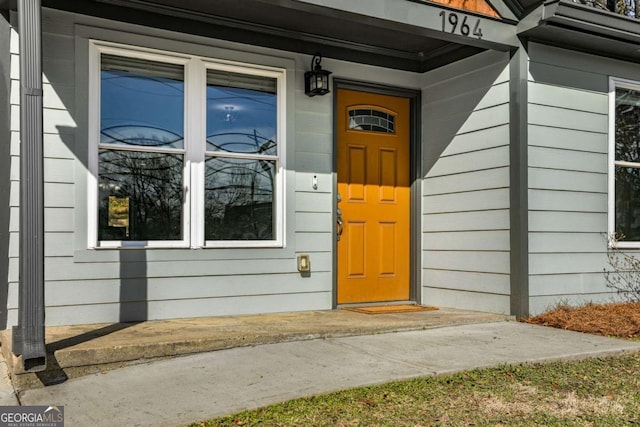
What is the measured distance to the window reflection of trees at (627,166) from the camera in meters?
6.29

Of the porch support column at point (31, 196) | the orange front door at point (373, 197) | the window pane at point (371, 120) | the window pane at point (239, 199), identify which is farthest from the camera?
the window pane at point (371, 120)

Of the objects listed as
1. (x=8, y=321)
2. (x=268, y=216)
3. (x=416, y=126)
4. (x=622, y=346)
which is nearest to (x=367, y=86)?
(x=416, y=126)

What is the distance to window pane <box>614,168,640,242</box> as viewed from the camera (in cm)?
628

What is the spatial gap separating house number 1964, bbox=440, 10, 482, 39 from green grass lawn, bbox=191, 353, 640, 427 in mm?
2913

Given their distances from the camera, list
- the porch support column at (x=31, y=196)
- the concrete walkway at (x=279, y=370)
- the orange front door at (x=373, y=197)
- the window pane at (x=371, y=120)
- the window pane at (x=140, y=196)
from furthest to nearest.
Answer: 1. the window pane at (x=371, y=120)
2. the orange front door at (x=373, y=197)
3. the window pane at (x=140, y=196)
4. the porch support column at (x=31, y=196)
5. the concrete walkway at (x=279, y=370)

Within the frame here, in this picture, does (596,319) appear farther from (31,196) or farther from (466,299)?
(31,196)

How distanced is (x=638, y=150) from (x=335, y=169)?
3.33 meters

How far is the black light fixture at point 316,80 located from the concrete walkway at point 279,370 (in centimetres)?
244

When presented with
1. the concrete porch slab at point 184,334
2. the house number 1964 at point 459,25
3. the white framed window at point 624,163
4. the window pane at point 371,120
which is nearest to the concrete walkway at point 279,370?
the concrete porch slab at point 184,334

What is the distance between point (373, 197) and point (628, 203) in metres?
2.73

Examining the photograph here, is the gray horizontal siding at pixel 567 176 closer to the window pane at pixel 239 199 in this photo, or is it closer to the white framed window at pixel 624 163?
the white framed window at pixel 624 163

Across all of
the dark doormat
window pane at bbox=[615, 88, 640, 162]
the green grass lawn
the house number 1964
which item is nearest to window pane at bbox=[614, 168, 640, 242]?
window pane at bbox=[615, 88, 640, 162]

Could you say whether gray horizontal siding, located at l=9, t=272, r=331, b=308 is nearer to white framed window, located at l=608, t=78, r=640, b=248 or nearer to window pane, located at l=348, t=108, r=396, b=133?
window pane, located at l=348, t=108, r=396, b=133

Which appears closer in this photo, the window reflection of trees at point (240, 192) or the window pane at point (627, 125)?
the window reflection of trees at point (240, 192)
